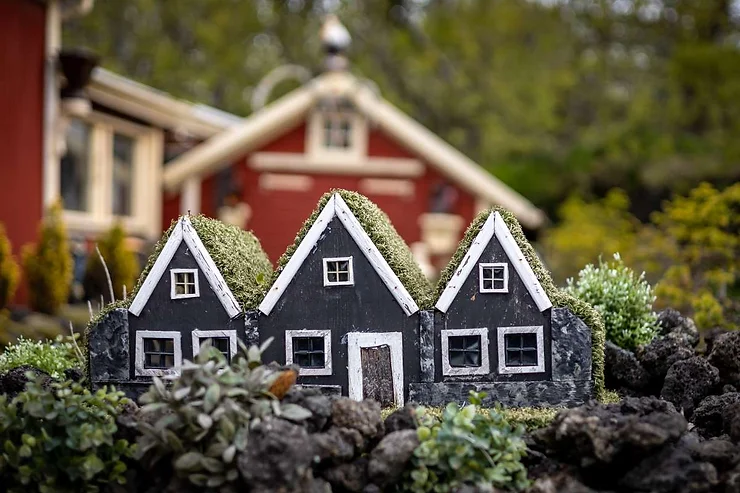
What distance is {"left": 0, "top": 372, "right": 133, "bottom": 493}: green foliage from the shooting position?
16.7 feet

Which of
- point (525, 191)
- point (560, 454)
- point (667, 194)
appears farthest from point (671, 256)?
point (525, 191)

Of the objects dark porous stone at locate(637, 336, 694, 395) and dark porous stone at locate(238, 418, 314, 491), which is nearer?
dark porous stone at locate(238, 418, 314, 491)

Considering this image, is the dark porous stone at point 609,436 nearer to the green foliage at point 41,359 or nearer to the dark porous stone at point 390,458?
the dark porous stone at point 390,458

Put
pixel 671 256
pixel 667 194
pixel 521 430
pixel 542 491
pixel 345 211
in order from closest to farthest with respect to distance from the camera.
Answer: pixel 542 491 → pixel 521 430 → pixel 345 211 → pixel 671 256 → pixel 667 194

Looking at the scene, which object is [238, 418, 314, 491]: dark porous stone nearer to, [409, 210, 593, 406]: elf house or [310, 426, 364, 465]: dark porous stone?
[310, 426, 364, 465]: dark porous stone

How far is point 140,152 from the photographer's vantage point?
53.8 ft

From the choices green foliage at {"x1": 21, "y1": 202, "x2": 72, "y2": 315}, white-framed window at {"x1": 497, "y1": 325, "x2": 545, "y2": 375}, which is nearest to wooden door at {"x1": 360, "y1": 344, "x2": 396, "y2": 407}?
white-framed window at {"x1": 497, "y1": 325, "x2": 545, "y2": 375}

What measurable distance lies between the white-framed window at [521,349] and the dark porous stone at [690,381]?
3.62ft

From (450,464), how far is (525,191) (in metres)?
18.2

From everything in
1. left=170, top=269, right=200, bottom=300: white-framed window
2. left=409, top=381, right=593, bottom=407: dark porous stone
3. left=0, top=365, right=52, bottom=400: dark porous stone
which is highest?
left=170, top=269, right=200, bottom=300: white-framed window

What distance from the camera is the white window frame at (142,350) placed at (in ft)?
20.2

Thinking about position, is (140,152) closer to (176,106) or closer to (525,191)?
(176,106)

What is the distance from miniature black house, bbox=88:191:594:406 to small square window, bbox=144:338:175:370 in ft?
0.25

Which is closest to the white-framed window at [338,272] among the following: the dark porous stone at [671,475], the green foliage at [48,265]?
the dark porous stone at [671,475]
